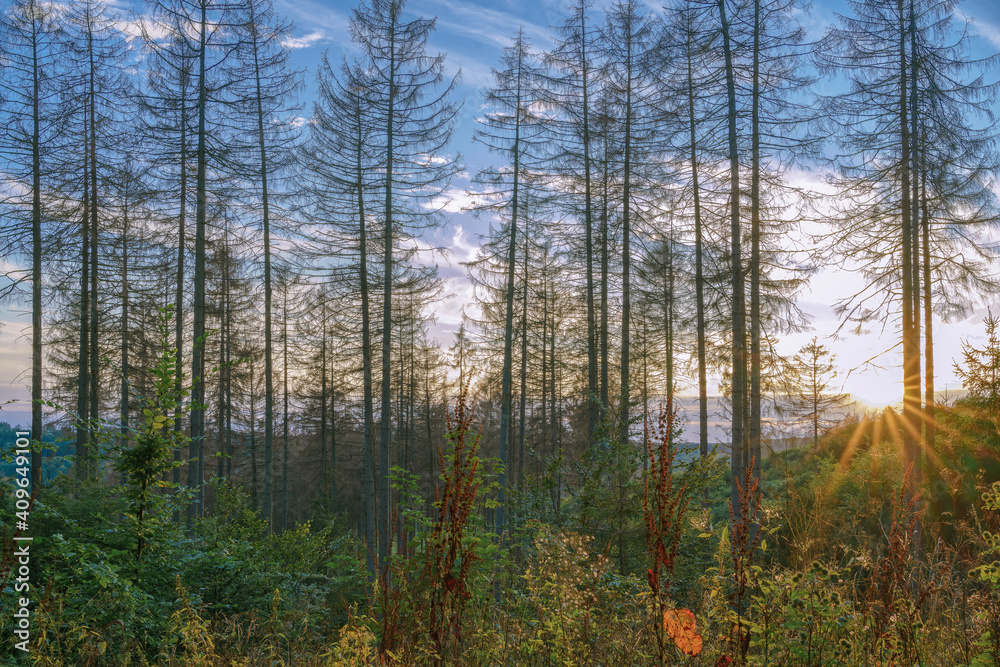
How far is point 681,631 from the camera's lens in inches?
68.5

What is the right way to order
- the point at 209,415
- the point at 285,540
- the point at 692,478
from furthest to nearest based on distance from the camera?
the point at 209,415 < the point at 285,540 < the point at 692,478

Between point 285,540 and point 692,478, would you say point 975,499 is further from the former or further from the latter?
point 285,540

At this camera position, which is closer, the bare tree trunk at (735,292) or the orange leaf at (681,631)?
the orange leaf at (681,631)

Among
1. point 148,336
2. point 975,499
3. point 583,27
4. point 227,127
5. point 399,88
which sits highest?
point 583,27

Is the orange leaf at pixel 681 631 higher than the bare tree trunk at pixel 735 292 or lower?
lower

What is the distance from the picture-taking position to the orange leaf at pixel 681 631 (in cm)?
173

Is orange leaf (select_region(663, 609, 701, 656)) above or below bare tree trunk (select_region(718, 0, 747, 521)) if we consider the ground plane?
below

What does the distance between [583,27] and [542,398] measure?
48.6ft

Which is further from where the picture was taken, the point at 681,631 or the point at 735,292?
the point at 735,292

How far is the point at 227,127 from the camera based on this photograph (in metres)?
12.0

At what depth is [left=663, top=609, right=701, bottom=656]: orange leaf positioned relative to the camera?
5.67 ft

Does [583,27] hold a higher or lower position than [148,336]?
higher

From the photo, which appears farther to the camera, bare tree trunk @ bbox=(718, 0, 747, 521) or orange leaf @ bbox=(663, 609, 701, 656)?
bare tree trunk @ bbox=(718, 0, 747, 521)

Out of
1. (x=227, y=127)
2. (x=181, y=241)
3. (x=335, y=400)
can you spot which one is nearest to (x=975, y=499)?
(x=227, y=127)
